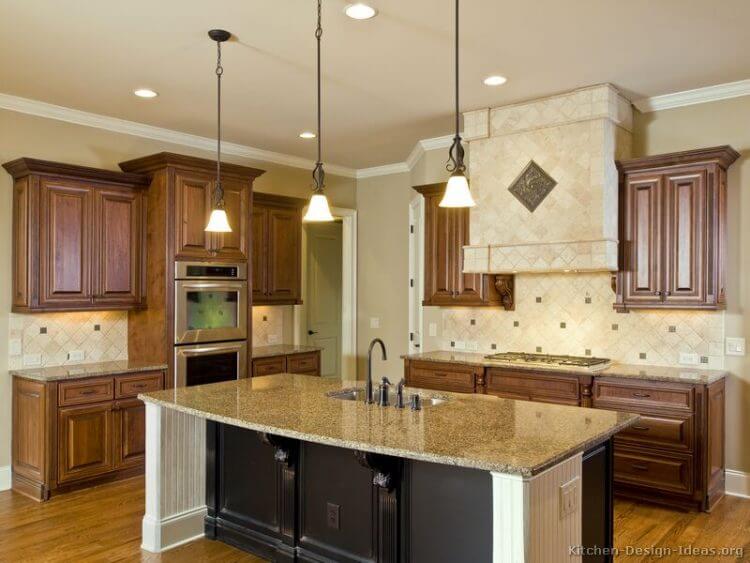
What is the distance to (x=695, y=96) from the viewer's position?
14.9ft

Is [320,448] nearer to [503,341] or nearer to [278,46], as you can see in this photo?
[278,46]

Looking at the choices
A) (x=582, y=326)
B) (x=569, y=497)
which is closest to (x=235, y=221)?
(x=582, y=326)

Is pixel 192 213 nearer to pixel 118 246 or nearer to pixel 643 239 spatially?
pixel 118 246

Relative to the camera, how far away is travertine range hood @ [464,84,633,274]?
4.42 metres

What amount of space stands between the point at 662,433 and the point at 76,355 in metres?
4.37

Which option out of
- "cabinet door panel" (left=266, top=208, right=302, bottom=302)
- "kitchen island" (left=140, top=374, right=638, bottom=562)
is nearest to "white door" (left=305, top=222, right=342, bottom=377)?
"cabinet door panel" (left=266, top=208, right=302, bottom=302)

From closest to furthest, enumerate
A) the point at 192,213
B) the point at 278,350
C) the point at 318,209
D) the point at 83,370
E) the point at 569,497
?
the point at 569,497, the point at 318,209, the point at 83,370, the point at 192,213, the point at 278,350

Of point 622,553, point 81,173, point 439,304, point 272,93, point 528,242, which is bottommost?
point 622,553

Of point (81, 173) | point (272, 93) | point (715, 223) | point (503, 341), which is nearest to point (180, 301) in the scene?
point (81, 173)

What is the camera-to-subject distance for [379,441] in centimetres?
232

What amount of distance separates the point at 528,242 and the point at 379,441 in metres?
2.87

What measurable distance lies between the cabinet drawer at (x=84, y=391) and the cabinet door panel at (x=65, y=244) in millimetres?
599

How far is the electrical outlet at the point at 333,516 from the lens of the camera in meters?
2.96

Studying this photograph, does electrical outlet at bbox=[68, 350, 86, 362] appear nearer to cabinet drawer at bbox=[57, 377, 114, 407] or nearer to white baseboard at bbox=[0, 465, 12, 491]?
cabinet drawer at bbox=[57, 377, 114, 407]
